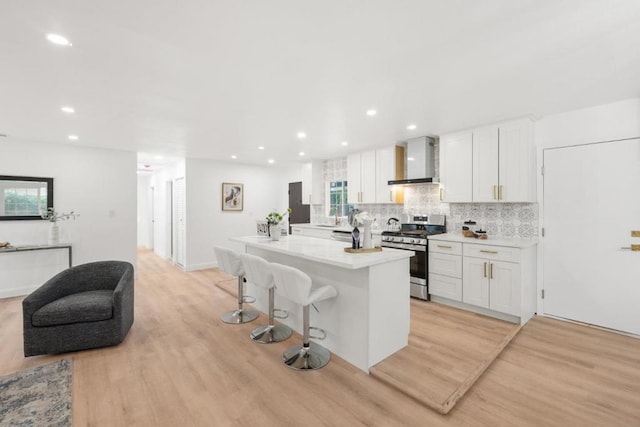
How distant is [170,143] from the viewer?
5047 mm

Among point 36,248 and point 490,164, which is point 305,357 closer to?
point 490,164

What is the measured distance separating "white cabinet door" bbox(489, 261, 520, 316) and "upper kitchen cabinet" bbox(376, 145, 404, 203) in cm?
200

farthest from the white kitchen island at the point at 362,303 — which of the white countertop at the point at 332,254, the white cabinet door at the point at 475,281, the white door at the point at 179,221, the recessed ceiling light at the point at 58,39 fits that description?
the white door at the point at 179,221

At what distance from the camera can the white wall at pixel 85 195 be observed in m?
4.76

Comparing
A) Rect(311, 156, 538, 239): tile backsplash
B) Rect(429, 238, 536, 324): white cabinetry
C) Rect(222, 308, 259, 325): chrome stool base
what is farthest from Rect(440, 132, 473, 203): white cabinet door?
Rect(222, 308, 259, 325): chrome stool base

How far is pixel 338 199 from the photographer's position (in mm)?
6617

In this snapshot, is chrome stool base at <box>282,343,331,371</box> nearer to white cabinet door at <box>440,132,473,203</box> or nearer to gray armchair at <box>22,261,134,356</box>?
gray armchair at <box>22,261,134,356</box>

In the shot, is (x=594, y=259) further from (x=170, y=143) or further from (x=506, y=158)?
(x=170, y=143)

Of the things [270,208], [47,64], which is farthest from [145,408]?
[270,208]

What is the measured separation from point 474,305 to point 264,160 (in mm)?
5192

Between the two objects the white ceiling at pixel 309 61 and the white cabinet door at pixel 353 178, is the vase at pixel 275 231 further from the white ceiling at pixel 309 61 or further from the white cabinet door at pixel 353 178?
the white cabinet door at pixel 353 178

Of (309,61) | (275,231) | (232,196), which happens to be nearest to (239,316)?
(275,231)

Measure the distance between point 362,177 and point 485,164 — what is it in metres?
2.21

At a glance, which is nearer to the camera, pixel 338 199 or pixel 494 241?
pixel 494 241
